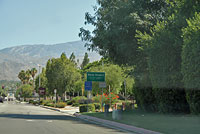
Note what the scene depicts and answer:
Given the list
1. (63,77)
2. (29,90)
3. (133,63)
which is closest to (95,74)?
(133,63)

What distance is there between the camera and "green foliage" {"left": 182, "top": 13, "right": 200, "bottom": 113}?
19.4 meters

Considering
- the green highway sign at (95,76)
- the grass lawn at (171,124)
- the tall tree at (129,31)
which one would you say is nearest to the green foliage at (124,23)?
the tall tree at (129,31)

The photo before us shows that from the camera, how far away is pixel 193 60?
19703 mm

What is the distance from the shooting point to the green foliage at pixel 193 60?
19.4m

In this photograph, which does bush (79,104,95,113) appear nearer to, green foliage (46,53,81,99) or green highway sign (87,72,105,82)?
green highway sign (87,72,105,82)

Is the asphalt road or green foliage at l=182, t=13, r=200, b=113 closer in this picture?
the asphalt road

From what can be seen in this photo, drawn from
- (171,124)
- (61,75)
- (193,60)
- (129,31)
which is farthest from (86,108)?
(61,75)

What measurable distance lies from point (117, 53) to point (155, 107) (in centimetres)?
629

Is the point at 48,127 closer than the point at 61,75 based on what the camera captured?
Yes

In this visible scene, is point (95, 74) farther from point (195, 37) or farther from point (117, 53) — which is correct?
point (195, 37)

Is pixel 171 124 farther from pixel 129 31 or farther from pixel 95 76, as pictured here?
pixel 95 76

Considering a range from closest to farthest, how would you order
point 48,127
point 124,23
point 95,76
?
1. point 48,127
2. point 124,23
3. point 95,76

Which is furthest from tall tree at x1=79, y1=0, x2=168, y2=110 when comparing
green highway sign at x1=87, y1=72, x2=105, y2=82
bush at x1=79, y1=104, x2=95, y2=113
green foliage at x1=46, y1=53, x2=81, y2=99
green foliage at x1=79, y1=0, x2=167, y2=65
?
green foliage at x1=46, y1=53, x2=81, y2=99

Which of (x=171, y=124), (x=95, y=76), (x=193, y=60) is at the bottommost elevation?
(x=171, y=124)
